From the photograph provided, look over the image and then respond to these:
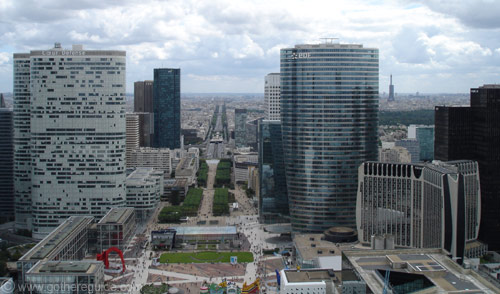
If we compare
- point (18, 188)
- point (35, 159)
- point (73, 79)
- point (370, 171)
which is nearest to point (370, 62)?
point (370, 171)

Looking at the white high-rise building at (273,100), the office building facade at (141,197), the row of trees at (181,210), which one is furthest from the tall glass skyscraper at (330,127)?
the white high-rise building at (273,100)

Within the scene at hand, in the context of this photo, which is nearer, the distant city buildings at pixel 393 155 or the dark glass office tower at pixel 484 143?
the dark glass office tower at pixel 484 143

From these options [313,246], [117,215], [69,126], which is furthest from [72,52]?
[313,246]

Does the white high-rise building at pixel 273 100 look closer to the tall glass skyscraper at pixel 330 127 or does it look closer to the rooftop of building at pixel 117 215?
the tall glass skyscraper at pixel 330 127

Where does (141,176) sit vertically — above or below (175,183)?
above

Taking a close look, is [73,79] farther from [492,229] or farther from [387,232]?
[492,229]

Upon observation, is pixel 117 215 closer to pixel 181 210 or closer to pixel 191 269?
Answer: pixel 191 269
